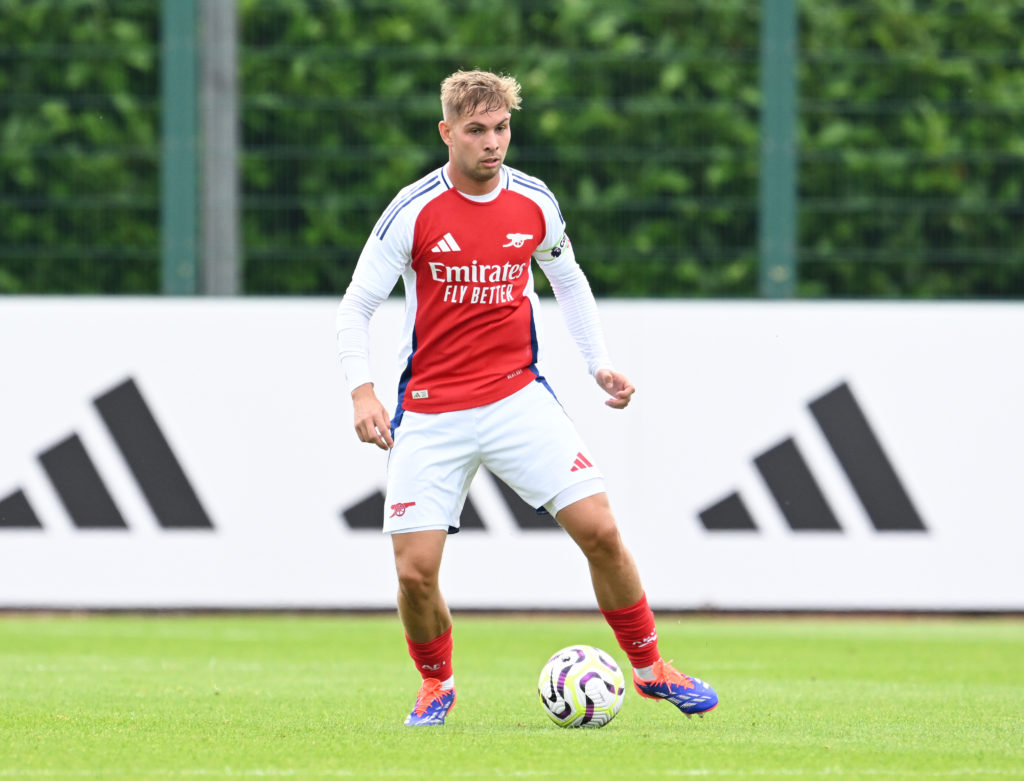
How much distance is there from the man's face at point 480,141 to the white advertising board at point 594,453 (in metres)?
4.51

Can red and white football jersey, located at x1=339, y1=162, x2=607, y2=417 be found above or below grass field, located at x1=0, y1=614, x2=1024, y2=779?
above

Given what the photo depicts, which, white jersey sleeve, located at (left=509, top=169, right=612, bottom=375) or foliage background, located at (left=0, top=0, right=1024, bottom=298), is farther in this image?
foliage background, located at (left=0, top=0, right=1024, bottom=298)

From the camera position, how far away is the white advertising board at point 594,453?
35.0 feet

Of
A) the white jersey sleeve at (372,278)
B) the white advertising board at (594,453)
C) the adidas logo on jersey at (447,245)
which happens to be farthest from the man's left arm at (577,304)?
the white advertising board at (594,453)

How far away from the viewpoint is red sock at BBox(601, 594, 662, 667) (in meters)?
6.37

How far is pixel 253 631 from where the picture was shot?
1040cm

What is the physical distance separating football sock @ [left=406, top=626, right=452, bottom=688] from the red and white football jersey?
810mm

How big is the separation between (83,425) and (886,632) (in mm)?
4756

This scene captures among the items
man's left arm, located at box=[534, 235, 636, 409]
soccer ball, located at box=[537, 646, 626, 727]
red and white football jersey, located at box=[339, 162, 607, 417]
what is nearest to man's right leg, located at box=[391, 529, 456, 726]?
soccer ball, located at box=[537, 646, 626, 727]

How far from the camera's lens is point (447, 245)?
6246mm

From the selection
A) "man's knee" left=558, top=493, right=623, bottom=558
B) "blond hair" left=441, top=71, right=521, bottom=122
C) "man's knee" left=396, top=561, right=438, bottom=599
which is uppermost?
"blond hair" left=441, top=71, right=521, bottom=122

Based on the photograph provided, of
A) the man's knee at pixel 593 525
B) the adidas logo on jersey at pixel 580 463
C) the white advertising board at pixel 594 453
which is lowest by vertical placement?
the white advertising board at pixel 594 453

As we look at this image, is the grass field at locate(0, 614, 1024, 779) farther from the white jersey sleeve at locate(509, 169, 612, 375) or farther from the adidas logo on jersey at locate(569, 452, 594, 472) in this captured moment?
the white jersey sleeve at locate(509, 169, 612, 375)

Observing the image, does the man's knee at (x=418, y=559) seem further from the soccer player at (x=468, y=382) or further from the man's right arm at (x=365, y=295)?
the man's right arm at (x=365, y=295)
